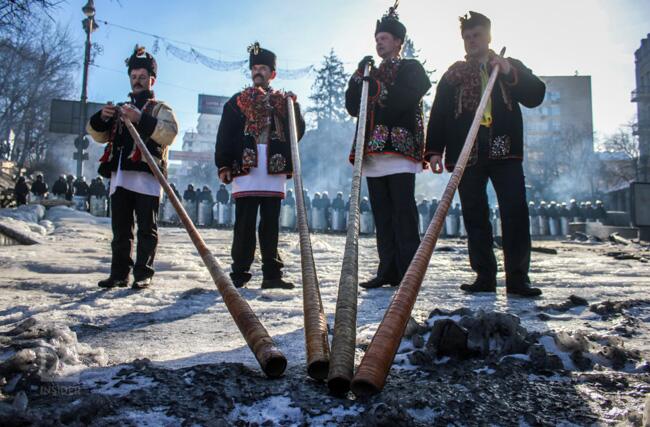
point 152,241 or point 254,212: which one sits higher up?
point 254,212

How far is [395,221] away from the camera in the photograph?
3.64m

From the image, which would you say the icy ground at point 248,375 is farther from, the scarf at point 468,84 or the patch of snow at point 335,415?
the scarf at point 468,84

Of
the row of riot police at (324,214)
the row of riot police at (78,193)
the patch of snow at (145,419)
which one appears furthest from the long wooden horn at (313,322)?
the row of riot police at (78,193)

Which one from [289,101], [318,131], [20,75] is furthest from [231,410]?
[318,131]

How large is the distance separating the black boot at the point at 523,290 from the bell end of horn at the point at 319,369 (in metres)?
2.19

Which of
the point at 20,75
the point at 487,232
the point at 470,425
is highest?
the point at 20,75

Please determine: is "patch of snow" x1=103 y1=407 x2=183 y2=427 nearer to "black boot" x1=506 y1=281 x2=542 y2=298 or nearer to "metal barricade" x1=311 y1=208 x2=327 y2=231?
"black boot" x1=506 y1=281 x2=542 y2=298

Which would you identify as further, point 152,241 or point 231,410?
point 152,241

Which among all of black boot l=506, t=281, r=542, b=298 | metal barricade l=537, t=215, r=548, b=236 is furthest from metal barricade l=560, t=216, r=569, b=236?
black boot l=506, t=281, r=542, b=298

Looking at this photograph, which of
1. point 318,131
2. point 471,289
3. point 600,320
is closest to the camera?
point 600,320

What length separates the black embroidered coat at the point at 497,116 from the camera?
341 cm

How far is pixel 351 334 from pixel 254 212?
2693 millimetres

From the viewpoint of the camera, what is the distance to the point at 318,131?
4769 centimetres

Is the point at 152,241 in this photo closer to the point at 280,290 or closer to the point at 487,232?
the point at 280,290
